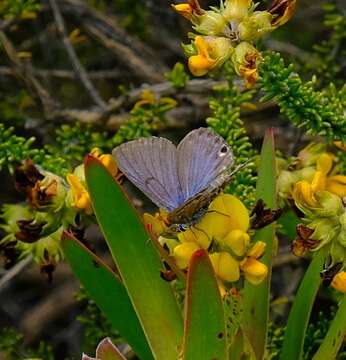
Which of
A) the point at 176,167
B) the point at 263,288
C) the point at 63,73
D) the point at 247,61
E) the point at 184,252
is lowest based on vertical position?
the point at 63,73

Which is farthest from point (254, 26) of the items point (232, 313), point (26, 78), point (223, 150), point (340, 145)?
point (26, 78)

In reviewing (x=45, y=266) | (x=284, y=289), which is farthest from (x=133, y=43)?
(x=45, y=266)

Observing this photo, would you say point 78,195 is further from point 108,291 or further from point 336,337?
point 336,337

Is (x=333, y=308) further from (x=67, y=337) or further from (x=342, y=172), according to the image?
(x=67, y=337)

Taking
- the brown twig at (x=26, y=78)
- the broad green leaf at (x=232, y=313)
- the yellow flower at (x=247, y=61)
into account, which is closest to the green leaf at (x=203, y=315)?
the broad green leaf at (x=232, y=313)

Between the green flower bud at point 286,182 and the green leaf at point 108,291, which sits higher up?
the green flower bud at point 286,182

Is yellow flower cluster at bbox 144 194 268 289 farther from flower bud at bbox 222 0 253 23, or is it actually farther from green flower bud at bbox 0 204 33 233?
green flower bud at bbox 0 204 33 233

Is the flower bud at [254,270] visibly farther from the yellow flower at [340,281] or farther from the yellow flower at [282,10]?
the yellow flower at [282,10]
